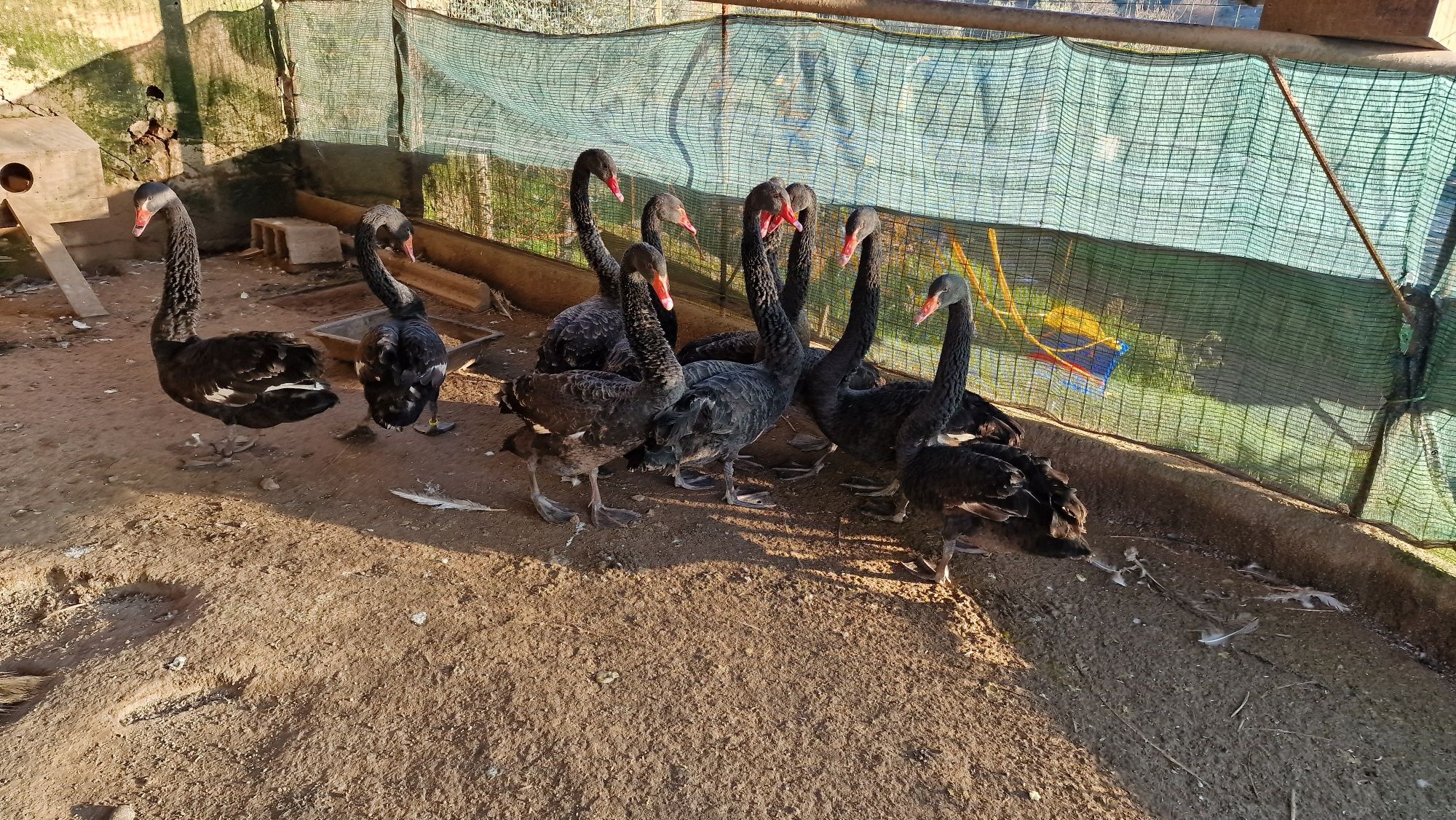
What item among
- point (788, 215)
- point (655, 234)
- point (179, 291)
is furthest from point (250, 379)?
point (788, 215)

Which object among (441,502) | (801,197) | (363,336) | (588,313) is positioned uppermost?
(801,197)

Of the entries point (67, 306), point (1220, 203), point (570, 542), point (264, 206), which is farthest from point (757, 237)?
point (264, 206)

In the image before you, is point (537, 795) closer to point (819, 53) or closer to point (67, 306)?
point (819, 53)

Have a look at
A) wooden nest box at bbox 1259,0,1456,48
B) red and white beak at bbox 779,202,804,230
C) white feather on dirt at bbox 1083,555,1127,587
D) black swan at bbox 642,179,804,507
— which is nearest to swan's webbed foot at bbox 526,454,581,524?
black swan at bbox 642,179,804,507

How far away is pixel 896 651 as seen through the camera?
402cm

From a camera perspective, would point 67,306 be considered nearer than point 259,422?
No

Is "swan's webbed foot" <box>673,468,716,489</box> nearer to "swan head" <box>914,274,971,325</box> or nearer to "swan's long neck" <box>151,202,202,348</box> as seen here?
"swan head" <box>914,274,971,325</box>

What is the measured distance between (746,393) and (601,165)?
2.51 m

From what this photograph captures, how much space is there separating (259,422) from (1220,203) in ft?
18.4

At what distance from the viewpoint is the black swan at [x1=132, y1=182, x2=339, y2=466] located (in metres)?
5.09

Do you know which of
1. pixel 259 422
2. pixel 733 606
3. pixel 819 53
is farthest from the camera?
pixel 819 53

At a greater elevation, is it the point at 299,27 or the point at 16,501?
the point at 299,27

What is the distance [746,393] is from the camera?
4.92 m

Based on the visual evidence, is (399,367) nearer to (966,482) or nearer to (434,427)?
(434,427)
